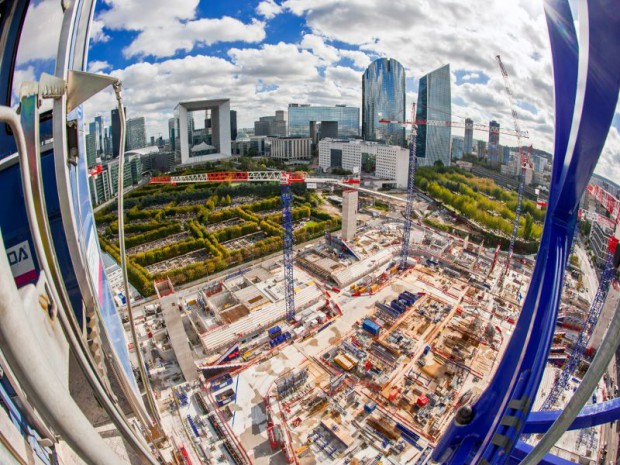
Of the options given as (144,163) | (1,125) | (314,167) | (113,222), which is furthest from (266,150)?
(1,125)

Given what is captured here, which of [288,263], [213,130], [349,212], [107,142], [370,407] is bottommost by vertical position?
[370,407]

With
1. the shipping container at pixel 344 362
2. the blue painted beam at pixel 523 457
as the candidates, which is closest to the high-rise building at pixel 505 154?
the shipping container at pixel 344 362

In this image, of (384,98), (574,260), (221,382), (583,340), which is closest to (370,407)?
(221,382)

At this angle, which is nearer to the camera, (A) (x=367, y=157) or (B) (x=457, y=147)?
(A) (x=367, y=157)

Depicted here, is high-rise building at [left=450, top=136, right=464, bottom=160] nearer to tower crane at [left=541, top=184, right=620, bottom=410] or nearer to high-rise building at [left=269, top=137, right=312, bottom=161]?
high-rise building at [left=269, top=137, right=312, bottom=161]

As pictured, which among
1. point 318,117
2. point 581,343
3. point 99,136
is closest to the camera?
point 581,343

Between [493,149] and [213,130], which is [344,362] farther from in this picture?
[493,149]

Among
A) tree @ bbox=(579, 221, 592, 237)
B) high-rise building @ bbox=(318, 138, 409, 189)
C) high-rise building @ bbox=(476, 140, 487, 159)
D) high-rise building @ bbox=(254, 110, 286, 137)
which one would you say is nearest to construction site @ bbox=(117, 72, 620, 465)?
tree @ bbox=(579, 221, 592, 237)
